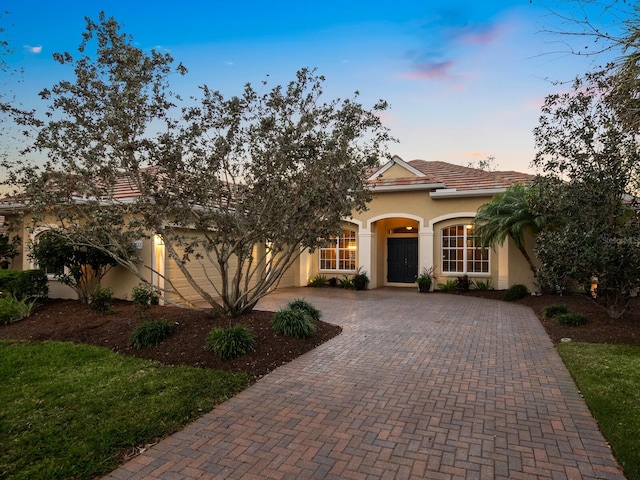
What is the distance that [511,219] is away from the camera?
1176cm

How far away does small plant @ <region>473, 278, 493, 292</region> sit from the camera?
46.4ft

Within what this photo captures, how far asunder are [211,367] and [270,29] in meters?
7.60

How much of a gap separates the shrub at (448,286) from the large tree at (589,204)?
6.19 m

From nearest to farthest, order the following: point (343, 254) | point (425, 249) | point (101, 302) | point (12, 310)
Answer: point (12, 310) → point (101, 302) → point (425, 249) → point (343, 254)

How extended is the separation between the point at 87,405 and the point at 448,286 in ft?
42.1

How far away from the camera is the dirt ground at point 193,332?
5.82 metres

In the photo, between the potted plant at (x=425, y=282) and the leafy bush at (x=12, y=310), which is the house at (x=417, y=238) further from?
the leafy bush at (x=12, y=310)

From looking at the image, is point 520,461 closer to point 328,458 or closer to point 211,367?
point 328,458

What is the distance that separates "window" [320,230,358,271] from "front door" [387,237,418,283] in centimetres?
174

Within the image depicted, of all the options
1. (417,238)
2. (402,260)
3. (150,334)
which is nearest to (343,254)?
(402,260)

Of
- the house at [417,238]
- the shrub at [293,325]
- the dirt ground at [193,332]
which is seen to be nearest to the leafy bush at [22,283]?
the dirt ground at [193,332]

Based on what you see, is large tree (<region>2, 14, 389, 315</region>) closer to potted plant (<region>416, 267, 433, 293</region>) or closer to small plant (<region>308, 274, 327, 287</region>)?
potted plant (<region>416, 267, 433, 293</region>)

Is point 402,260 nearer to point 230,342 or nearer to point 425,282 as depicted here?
point 425,282

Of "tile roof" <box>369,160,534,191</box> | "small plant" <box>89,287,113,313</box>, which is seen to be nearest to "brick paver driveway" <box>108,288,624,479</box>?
"small plant" <box>89,287,113,313</box>
